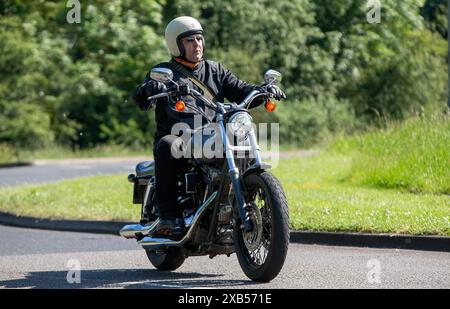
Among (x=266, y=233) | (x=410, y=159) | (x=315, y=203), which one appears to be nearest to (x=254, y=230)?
(x=266, y=233)

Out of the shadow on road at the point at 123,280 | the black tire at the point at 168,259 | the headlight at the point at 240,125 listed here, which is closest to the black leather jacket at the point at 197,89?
the headlight at the point at 240,125

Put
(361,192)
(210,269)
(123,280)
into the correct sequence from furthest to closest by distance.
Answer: (361,192) → (210,269) → (123,280)

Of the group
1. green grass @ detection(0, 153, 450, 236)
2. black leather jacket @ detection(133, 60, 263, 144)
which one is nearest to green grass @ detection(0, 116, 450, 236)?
green grass @ detection(0, 153, 450, 236)

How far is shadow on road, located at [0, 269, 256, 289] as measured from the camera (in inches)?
339

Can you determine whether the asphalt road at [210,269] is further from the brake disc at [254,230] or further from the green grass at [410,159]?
the green grass at [410,159]

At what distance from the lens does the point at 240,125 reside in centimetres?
847

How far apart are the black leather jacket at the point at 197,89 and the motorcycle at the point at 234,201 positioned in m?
0.25

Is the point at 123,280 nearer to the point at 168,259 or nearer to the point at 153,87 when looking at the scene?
the point at 168,259

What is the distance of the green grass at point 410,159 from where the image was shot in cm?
1563

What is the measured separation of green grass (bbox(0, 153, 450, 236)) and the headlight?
3331mm

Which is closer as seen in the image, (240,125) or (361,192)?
(240,125)

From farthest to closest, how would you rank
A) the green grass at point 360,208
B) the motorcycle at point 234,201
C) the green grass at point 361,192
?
the green grass at point 361,192
the green grass at point 360,208
the motorcycle at point 234,201

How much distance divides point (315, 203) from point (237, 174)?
5.66 meters

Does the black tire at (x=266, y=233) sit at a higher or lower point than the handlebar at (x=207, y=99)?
lower
